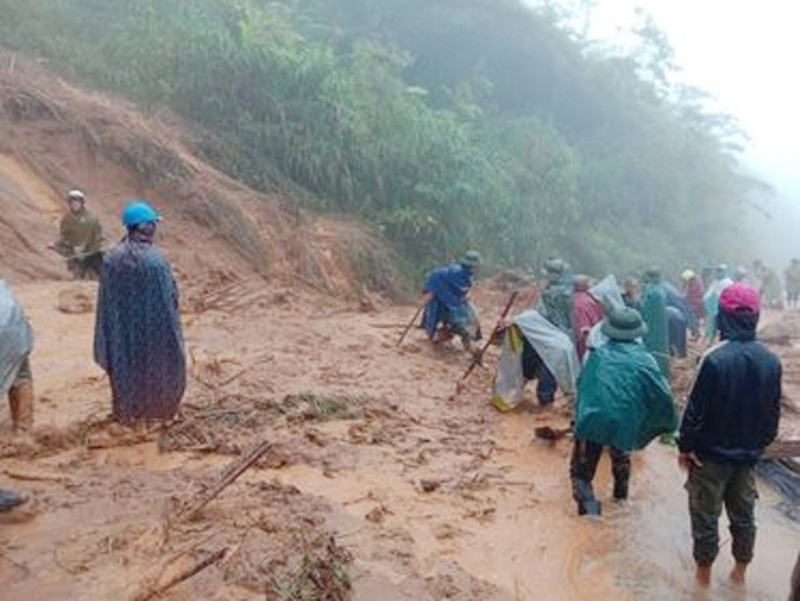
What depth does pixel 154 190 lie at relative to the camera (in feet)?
44.2

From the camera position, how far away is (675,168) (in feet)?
93.2

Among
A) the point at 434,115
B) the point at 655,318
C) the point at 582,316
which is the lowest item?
the point at 655,318

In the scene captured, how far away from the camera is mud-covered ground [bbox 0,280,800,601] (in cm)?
427

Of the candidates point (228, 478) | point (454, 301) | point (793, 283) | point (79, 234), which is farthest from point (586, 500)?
point (793, 283)

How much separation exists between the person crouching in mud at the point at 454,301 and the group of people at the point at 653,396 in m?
2.00

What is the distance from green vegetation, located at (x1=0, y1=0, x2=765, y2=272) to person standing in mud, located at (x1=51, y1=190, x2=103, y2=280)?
468 centimetres

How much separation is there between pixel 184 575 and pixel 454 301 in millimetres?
6981

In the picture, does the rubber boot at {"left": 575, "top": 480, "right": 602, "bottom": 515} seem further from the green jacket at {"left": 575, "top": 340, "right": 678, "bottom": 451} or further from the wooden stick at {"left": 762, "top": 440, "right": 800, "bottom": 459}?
the wooden stick at {"left": 762, "top": 440, "right": 800, "bottom": 459}

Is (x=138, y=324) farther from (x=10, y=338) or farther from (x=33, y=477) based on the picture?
(x=33, y=477)

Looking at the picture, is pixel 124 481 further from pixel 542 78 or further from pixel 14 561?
pixel 542 78

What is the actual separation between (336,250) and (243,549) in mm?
10407

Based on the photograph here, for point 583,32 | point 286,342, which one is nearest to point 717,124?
point 583,32

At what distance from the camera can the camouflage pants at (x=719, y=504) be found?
4.91m

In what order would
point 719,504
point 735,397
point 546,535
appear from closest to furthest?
point 735,397, point 719,504, point 546,535
